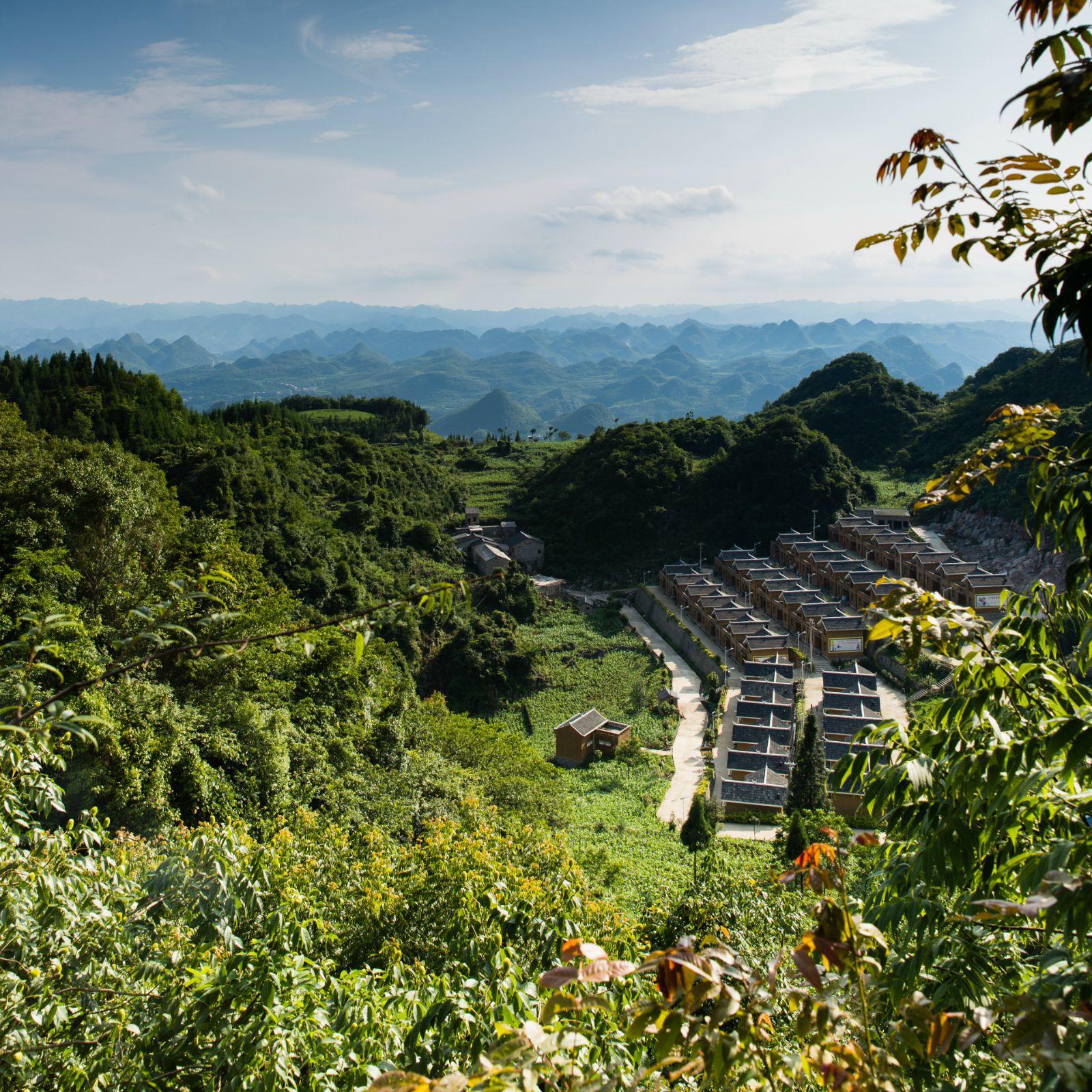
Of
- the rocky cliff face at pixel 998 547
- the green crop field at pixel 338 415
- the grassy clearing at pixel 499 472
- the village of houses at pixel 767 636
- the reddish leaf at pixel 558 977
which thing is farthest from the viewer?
the green crop field at pixel 338 415

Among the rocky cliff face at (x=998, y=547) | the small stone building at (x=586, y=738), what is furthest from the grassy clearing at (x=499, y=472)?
the rocky cliff face at (x=998, y=547)

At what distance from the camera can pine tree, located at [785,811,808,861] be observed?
1452cm

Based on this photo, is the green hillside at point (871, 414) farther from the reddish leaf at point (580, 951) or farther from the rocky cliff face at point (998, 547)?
the reddish leaf at point (580, 951)

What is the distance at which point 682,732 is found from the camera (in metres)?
23.7

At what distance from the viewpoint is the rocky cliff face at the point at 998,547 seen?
27625mm

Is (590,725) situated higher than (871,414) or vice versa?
(871,414)

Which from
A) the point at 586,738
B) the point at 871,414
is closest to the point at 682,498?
the point at 871,414

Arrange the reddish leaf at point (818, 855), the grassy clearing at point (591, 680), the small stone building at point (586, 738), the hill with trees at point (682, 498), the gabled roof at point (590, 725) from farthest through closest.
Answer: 1. the hill with trees at point (682, 498)
2. the grassy clearing at point (591, 680)
3. the gabled roof at point (590, 725)
4. the small stone building at point (586, 738)
5. the reddish leaf at point (818, 855)

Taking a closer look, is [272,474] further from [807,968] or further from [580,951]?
[807,968]

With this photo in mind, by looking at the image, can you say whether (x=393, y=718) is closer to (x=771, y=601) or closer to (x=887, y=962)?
(x=887, y=962)

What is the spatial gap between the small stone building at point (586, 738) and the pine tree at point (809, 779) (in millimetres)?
5742

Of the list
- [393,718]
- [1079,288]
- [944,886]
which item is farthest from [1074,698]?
[393,718]

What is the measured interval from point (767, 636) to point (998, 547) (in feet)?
39.7

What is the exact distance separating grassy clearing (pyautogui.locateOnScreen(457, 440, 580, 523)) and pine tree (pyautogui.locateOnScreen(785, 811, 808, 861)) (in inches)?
1185
